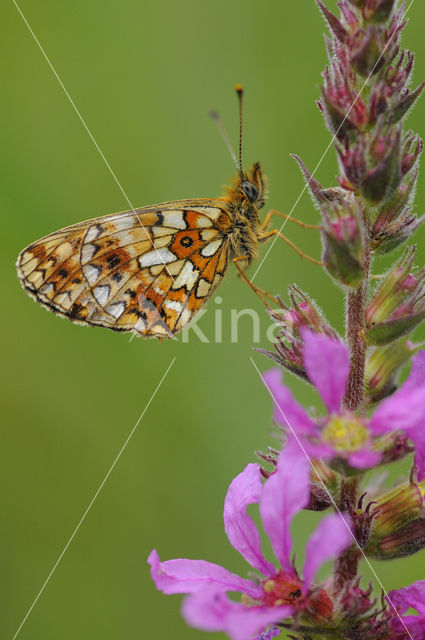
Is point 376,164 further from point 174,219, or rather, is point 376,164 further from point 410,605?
point 174,219

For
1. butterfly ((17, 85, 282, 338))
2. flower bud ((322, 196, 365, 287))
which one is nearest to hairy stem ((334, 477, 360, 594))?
flower bud ((322, 196, 365, 287))

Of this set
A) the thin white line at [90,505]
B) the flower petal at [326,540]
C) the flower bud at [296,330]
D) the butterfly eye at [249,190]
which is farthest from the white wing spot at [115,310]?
the flower petal at [326,540]

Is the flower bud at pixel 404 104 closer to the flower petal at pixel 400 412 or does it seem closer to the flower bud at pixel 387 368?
the flower bud at pixel 387 368

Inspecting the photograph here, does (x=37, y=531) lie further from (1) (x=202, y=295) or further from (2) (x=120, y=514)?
(1) (x=202, y=295)

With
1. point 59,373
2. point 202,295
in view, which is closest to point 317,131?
point 202,295

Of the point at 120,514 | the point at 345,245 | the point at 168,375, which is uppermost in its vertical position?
the point at 168,375

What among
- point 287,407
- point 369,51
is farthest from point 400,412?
point 369,51

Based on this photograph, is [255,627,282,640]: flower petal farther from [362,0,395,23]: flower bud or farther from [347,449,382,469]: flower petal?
[362,0,395,23]: flower bud
